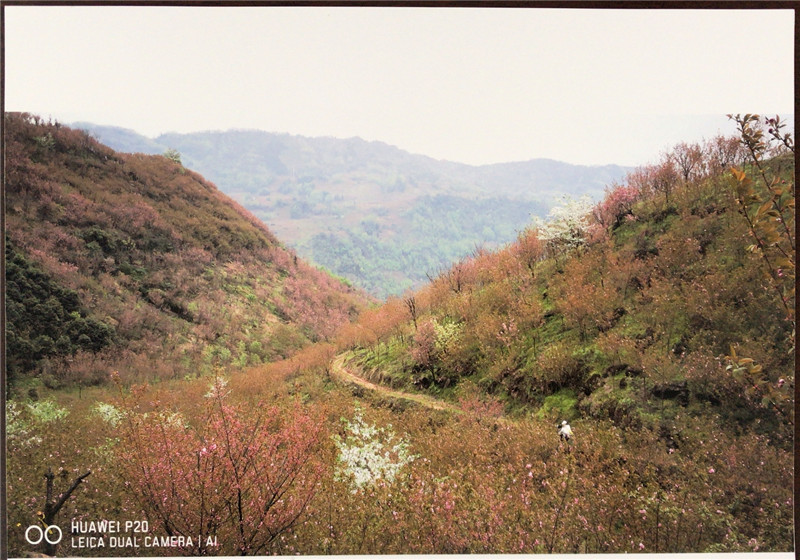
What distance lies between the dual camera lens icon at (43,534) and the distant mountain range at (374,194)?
3.36 metres

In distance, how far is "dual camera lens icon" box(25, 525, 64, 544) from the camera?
404 cm

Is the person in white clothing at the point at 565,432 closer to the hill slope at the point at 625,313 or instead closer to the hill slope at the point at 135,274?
the hill slope at the point at 625,313

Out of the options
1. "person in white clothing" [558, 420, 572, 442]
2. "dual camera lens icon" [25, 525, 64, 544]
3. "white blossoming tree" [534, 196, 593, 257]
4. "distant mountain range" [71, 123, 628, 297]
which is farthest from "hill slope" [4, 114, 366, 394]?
"person in white clothing" [558, 420, 572, 442]

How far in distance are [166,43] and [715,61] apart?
5.10 m

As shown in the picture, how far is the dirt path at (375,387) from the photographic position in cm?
446

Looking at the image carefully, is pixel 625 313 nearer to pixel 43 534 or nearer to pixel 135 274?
pixel 135 274

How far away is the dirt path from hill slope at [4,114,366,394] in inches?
18.5

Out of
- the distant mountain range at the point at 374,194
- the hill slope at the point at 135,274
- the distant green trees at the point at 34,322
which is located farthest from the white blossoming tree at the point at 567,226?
the distant green trees at the point at 34,322

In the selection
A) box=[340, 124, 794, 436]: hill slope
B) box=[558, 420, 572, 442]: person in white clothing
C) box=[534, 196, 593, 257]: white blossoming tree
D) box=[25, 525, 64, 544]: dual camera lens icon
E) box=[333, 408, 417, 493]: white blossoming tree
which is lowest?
box=[25, 525, 64, 544]: dual camera lens icon

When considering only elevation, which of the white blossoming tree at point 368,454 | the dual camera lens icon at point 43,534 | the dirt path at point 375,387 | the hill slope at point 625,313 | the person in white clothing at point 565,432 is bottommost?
the dual camera lens icon at point 43,534

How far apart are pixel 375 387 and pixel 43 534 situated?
3.20 metres

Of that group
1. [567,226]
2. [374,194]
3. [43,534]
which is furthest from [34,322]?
[567,226]

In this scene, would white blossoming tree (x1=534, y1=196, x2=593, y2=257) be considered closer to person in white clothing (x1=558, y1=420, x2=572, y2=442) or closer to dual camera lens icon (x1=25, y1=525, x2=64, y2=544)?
person in white clothing (x1=558, y1=420, x2=572, y2=442)

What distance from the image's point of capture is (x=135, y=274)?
14.9 feet
